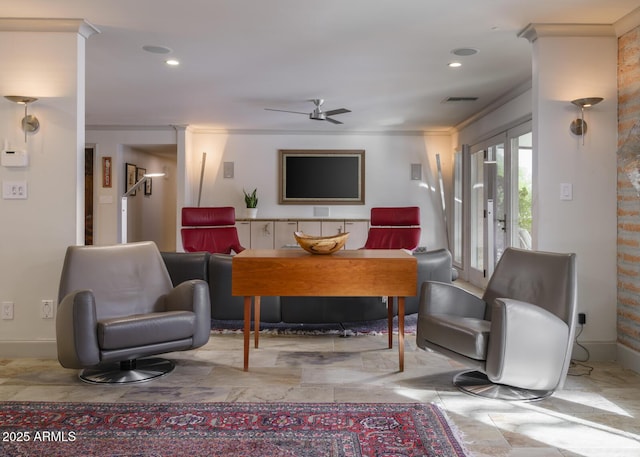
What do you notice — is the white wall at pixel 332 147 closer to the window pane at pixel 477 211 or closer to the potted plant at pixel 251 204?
the potted plant at pixel 251 204

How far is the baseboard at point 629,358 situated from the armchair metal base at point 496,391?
0.84 metres

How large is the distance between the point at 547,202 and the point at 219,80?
3207mm

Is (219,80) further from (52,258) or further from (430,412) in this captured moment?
(430,412)

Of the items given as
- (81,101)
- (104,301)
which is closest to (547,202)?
(104,301)

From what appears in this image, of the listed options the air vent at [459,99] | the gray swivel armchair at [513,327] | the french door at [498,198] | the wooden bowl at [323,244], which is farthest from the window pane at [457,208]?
the wooden bowl at [323,244]

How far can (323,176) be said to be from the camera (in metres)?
7.80

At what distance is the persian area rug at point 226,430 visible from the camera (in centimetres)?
201

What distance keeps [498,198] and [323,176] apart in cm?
290

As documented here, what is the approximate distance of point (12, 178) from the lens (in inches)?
132

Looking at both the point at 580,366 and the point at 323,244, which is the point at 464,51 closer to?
the point at 323,244

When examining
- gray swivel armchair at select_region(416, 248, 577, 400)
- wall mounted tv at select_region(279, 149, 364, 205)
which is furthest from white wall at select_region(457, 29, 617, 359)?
wall mounted tv at select_region(279, 149, 364, 205)

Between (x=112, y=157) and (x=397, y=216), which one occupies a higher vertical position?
(x=112, y=157)

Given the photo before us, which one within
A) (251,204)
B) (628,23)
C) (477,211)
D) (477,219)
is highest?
(628,23)

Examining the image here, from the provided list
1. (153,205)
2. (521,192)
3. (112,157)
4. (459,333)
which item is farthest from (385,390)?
(153,205)
